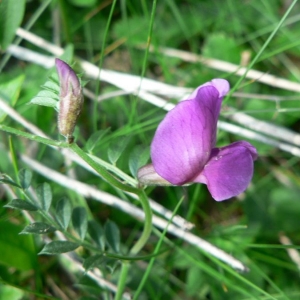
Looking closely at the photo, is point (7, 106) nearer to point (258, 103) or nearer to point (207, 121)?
point (207, 121)

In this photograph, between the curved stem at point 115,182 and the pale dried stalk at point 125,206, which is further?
the pale dried stalk at point 125,206

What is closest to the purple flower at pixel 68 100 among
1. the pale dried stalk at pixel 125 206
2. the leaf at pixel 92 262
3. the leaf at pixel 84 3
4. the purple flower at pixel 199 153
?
the purple flower at pixel 199 153

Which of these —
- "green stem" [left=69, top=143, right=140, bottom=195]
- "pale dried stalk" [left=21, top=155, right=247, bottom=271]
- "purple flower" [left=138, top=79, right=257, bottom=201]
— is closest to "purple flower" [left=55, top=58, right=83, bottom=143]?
"green stem" [left=69, top=143, right=140, bottom=195]

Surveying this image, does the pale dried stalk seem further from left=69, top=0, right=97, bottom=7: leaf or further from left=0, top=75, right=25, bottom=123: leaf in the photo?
left=69, top=0, right=97, bottom=7: leaf

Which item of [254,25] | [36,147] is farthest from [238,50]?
[36,147]

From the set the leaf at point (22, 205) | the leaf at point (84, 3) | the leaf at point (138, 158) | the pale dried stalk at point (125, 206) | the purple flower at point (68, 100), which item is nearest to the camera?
the purple flower at point (68, 100)

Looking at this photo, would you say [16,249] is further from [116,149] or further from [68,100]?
[68,100]

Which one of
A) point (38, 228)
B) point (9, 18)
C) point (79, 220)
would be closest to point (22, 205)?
point (38, 228)

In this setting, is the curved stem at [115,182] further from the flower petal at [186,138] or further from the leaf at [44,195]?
the leaf at [44,195]
